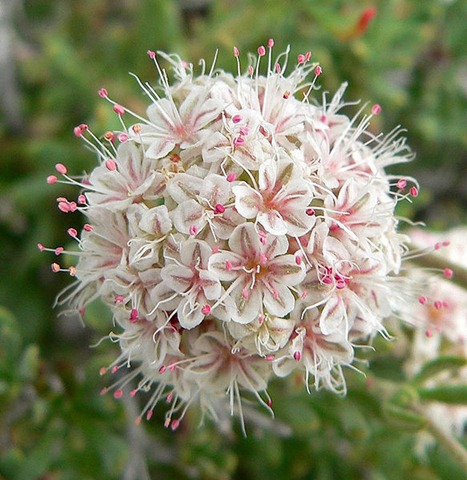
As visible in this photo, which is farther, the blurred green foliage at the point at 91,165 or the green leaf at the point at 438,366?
the blurred green foliage at the point at 91,165

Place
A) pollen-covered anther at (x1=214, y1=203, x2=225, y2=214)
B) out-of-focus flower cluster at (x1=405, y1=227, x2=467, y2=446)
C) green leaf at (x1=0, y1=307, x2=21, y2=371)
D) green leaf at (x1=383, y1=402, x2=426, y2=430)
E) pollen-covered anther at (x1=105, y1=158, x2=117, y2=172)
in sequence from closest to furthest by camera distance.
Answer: pollen-covered anther at (x1=214, y1=203, x2=225, y2=214), pollen-covered anther at (x1=105, y1=158, x2=117, y2=172), green leaf at (x1=383, y1=402, x2=426, y2=430), green leaf at (x1=0, y1=307, x2=21, y2=371), out-of-focus flower cluster at (x1=405, y1=227, x2=467, y2=446)

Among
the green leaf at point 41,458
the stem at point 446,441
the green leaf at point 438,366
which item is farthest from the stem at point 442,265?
the green leaf at point 41,458

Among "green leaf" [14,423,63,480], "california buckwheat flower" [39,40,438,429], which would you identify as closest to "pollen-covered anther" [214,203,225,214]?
"california buckwheat flower" [39,40,438,429]

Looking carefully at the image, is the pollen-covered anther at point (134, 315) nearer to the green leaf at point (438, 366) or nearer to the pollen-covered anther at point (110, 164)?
the pollen-covered anther at point (110, 164)

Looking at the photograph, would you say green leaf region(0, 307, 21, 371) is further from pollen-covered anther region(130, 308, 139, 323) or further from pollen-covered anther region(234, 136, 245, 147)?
pollen-covered anther region(234, 136, 245, 147)

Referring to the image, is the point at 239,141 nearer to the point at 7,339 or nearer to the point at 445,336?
the point at 7,339

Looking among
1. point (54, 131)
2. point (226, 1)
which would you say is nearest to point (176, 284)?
point (54, 131)
